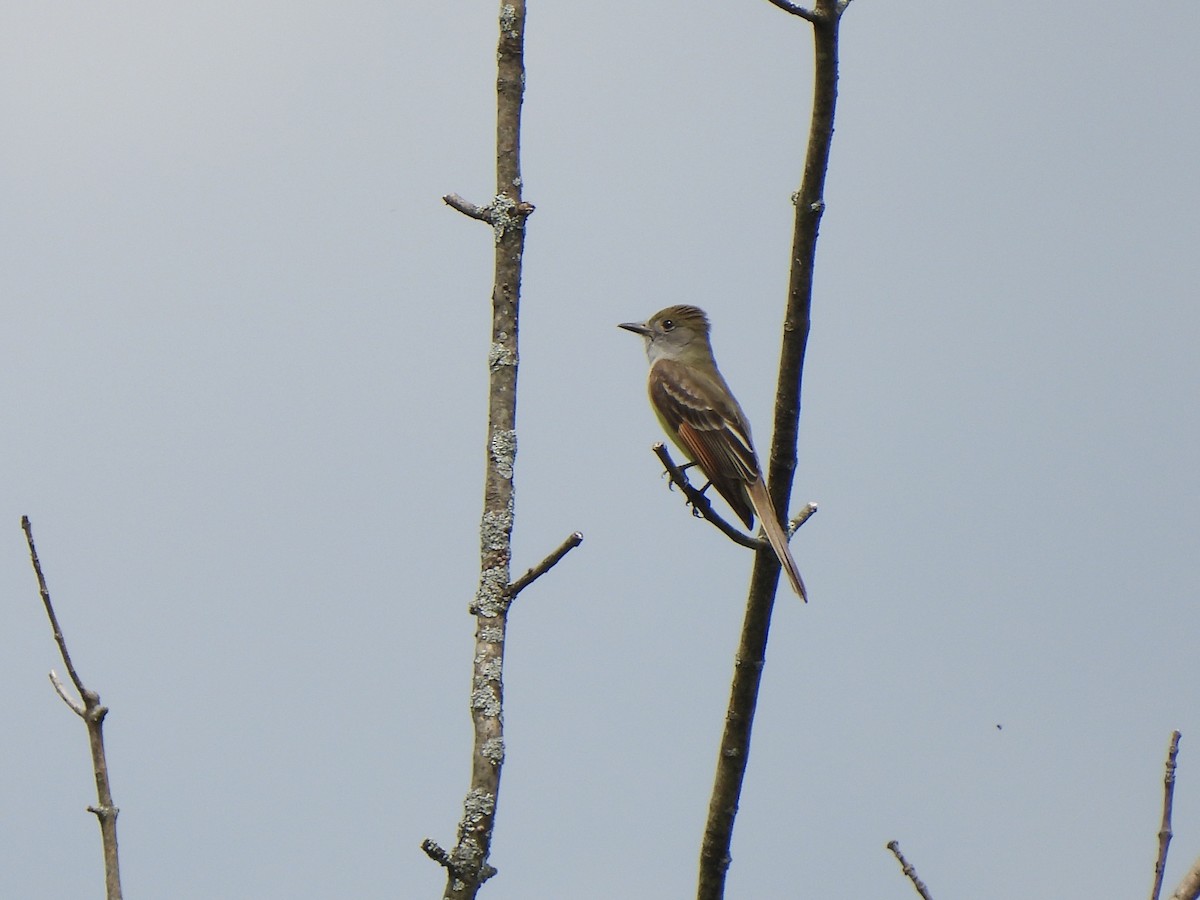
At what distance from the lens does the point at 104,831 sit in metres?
2.90

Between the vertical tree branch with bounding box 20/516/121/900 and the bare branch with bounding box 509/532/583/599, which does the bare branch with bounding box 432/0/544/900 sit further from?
the vertical tree branch with bounding box 20/516/121/900

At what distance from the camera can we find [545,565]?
330 centimetres

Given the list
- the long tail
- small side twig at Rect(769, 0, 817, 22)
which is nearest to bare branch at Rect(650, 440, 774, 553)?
the long tail

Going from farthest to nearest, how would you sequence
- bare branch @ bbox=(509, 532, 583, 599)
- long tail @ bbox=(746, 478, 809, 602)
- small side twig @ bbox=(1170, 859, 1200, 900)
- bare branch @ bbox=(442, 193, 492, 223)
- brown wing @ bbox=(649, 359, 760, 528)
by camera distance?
brown wing @ bbox=(649, 359, 760, 528), long tail @ bbox=(746, 478, 809, 602), bare branch @ bbox=(442, 193, 492, 223), bare branch @ bbox=(509, 532, 583, 599), small side twig @ bbox=(1170, 859, 1200, 900)

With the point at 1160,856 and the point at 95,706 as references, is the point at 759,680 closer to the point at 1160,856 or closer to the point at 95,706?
the point at 1160,856

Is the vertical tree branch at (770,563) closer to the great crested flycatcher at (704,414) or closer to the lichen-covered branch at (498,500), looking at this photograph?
the great crested flycatcher at (704,414)

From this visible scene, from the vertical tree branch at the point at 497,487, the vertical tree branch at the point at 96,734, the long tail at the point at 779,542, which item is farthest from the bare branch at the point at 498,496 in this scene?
the long tail at the point at 779,542

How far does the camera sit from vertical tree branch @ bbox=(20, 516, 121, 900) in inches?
111

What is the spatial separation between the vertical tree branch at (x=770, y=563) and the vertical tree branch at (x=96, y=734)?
6.61 feet

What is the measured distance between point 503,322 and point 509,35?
822 millimetres

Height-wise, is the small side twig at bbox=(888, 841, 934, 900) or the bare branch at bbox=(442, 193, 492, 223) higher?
the bare branch at bbox=(442, 193, 492, 223)

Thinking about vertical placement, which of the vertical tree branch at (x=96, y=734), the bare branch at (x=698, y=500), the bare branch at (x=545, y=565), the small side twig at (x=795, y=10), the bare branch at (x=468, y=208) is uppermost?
the small side twig at (x=795, y=10)

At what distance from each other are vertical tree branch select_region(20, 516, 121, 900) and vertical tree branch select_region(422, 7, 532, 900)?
605 mm

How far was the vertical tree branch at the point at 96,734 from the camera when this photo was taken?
2820mm
